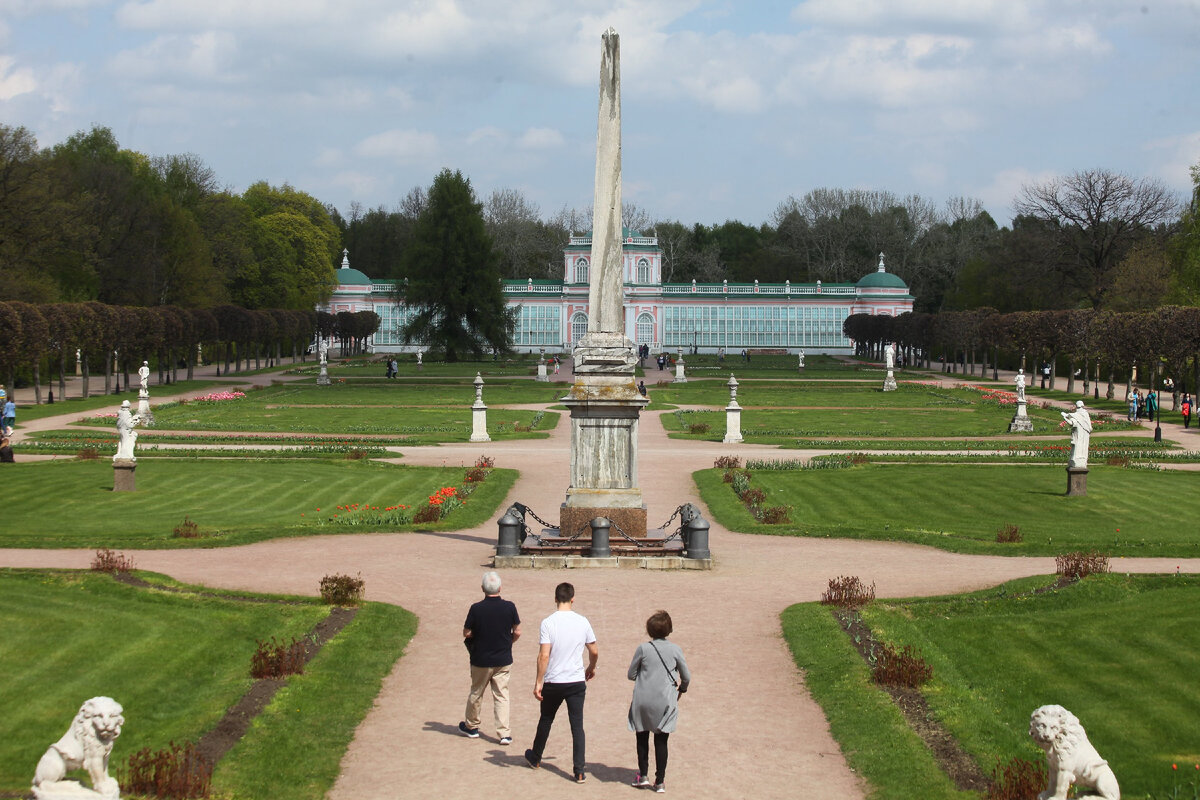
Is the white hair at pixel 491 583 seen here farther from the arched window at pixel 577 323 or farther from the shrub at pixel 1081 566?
the arched window at pixel 577 323

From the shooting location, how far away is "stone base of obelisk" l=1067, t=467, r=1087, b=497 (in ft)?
91.4

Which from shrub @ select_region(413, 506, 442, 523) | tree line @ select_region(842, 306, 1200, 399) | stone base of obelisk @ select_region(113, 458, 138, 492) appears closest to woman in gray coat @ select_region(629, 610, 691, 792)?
shrub @ select_region(413, 506, 442, 523)

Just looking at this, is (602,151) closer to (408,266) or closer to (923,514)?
(923,514)

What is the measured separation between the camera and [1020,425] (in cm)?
4503

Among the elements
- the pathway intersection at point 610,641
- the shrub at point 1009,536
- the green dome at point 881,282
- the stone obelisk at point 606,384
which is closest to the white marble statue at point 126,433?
the pathway intersection at point 610,641

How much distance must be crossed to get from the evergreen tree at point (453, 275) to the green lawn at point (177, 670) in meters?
75.4

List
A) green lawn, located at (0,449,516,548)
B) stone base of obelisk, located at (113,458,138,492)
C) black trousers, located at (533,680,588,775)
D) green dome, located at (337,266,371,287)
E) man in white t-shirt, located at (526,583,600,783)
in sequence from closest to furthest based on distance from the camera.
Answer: black trousers, located at (533,680,588,775) < man in white t-shirt, located at (526,583,600,783) < green lawn, located at (0,449,516,548) < stone base of obelisk, located at (113,458,138,492) < green dome, located at (337,266,371,287)

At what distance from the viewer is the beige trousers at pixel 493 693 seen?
11.4m

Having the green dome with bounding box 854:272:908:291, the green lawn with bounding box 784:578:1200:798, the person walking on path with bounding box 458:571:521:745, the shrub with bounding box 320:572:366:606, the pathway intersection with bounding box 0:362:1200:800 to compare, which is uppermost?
the green dome with bounding box 854:272:908:291

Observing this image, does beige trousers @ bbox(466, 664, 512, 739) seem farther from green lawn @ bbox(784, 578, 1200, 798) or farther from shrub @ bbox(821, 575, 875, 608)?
shrub @ bbox(821, 575, 875, 608)

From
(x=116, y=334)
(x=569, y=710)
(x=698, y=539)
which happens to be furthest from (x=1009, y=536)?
(x=116, y=334)

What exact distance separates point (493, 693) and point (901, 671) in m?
4.29

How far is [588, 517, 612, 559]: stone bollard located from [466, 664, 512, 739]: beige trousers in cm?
799

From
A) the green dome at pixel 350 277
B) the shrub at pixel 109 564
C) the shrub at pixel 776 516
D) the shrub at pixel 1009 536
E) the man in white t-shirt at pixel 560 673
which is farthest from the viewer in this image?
the green dome at pixel 350 277
